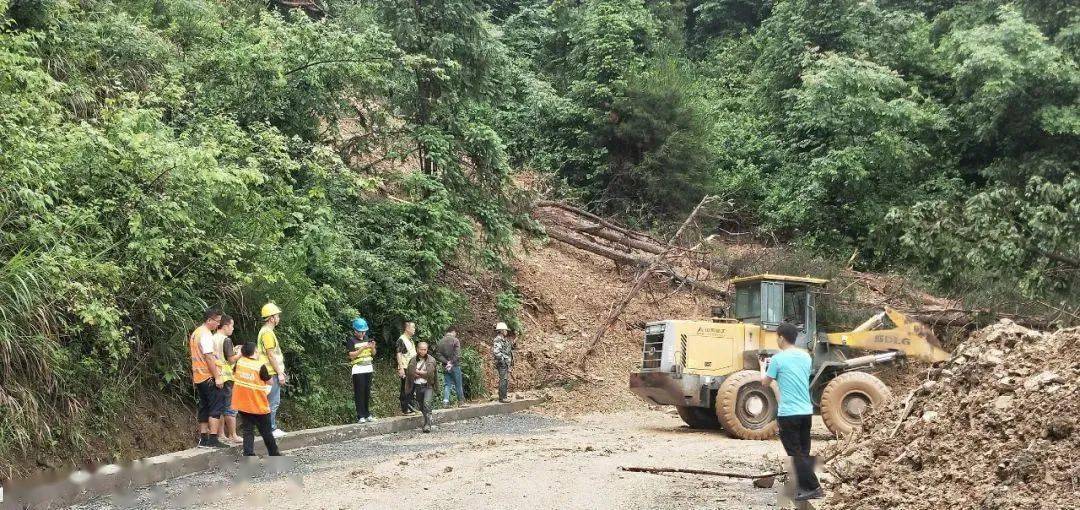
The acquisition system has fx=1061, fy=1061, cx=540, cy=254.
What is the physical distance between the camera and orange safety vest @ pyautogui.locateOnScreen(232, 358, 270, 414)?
1159 cm

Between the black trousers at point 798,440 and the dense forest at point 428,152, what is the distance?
268 inches

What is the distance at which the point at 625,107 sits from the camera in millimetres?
32188

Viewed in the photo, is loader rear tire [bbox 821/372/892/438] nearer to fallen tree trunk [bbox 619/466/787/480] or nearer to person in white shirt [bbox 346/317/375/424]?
fallen tree trunk [bbox 619/466/787/480]

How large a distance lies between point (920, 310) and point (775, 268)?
4301mm

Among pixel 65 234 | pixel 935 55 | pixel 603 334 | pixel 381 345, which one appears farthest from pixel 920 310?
pixel 65 234

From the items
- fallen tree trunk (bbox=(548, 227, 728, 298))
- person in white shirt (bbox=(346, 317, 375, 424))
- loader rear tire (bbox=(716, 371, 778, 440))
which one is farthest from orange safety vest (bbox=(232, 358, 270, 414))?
fallen tree trunk (bbox=(548, 227, 728, 298))

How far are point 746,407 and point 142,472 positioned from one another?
945cm

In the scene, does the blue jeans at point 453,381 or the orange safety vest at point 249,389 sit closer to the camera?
the orange safety vest at point 249,389

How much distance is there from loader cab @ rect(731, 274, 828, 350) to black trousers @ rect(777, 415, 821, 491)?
28.3ft

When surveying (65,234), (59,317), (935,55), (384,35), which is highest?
(935,55)

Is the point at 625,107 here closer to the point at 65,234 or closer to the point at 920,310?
the point at 920,310

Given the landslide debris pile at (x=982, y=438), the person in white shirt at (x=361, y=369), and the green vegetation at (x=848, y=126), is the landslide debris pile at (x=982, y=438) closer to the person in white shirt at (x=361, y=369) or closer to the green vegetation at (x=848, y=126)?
the person in white shirt at (x=361, y=369)

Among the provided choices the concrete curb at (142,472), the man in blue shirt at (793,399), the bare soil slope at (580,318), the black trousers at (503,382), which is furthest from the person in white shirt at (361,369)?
the man in blue shirt at (793,399)

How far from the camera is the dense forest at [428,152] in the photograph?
11875 millimetres
